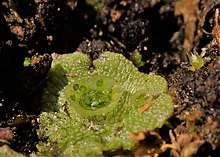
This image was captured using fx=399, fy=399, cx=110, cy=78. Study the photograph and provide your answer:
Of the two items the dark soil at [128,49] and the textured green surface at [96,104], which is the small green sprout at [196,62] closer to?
the dark soil at [128,49]

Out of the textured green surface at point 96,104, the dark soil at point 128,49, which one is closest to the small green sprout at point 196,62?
the dark soil at point 128,49

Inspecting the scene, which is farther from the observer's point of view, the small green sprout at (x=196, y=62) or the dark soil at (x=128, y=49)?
the small green sprout at (x=196, y=62)

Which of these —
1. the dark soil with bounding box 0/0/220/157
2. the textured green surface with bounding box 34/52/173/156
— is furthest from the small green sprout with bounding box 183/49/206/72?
the textured green surface with bounding box 34/52/173/156

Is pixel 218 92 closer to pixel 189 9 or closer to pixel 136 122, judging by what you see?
pixel 136 122

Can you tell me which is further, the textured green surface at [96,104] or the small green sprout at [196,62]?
the small green sprout at [196,62]

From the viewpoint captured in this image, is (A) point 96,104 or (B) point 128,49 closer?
(A) point 96,104

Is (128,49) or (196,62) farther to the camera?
(128,49)

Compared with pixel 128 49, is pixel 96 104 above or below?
below
